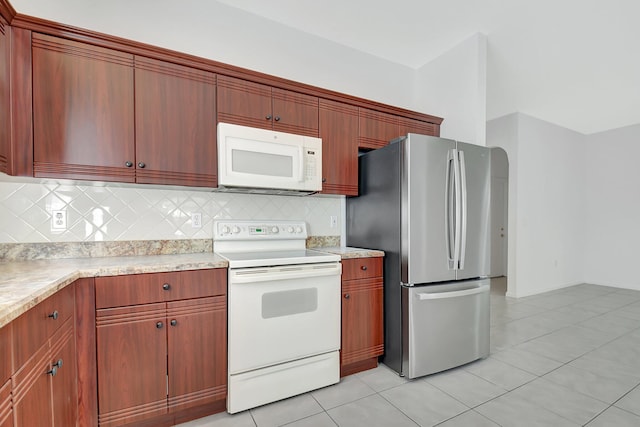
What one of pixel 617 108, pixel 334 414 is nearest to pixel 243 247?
pixel 334 414

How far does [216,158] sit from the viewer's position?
2039 mm

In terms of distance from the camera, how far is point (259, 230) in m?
2.40

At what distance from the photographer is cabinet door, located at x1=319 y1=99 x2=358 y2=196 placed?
2.44 meters

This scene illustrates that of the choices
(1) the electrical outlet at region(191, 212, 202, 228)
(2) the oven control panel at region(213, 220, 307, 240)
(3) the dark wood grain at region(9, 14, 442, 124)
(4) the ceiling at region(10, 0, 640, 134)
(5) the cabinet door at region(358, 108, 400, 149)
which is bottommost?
(2) the oven control panel at region(213, 220, 307, 240)

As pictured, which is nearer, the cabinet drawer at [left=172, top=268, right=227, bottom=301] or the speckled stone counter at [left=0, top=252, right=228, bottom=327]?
the speckled stone counter at [left=0, top=252, right=228, bottom=327]

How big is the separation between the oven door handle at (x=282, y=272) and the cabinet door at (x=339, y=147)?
27.4 inches

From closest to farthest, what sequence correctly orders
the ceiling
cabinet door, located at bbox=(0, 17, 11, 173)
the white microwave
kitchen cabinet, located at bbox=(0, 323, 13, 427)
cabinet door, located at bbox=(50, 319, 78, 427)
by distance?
kitchen cabinet, located at bbox=(0, 323, 13, 427), cabinet door, located at bbox=(50, 319, 78, 427), cabinet door, located at bbox=(0, 17, 11, 173), the white microwave, the ceiling

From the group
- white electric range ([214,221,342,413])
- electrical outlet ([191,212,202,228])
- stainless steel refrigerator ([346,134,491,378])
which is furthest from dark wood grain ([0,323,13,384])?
stainless steel refrigerator ([346,134,491,378])

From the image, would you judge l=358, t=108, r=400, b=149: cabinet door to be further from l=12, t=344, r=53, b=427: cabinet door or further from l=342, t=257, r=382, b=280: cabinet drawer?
l=12, t=344, r=53, b=427: cabinet door

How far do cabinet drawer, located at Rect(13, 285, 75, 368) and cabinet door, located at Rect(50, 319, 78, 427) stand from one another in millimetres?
62

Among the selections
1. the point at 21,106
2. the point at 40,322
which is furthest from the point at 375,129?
the point at 40,322

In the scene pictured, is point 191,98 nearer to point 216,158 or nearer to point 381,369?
point 216,158

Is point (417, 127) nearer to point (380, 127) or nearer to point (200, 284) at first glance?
point (380, 127)

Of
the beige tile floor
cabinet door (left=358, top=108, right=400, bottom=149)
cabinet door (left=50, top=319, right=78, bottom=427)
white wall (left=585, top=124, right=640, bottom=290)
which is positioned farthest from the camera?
white wall (left=585, top=124, right=640, bottom=290)
